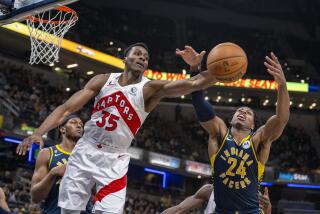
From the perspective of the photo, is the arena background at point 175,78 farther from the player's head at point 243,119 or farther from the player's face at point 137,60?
the player's face at point 137,60

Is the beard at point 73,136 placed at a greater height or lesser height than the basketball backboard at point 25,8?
lesser

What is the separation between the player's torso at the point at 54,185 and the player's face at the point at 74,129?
7.9 inches

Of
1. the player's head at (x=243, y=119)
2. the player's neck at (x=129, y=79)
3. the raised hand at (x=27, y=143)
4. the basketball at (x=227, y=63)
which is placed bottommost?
the raised hand at (x=27, y=143)

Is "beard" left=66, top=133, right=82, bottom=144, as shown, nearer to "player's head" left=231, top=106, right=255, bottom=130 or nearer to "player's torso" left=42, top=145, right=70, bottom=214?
"player's torso" left=42, top=145, right=70, bottom=214

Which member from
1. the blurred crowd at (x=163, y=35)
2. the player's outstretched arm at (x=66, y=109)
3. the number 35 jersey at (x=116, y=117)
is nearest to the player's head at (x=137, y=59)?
the number 35 jersey at (x=116, y=117)

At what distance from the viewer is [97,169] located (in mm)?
5004

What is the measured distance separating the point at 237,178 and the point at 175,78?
23.9 m

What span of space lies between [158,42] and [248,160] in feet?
92.1

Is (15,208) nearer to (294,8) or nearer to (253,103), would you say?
(253,103)

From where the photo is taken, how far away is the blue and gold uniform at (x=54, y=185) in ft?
19.9

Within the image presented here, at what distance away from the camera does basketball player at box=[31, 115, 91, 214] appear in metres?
5.84

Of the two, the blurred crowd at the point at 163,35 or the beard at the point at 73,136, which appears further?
the blurred crowd at the point at 163,35

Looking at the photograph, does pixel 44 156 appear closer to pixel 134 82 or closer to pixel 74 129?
pixel 74 129

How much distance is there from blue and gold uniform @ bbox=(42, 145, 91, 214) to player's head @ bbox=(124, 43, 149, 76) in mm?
1536
